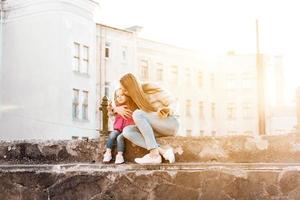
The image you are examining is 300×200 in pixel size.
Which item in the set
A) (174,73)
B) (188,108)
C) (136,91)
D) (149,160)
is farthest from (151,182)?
(188,108)

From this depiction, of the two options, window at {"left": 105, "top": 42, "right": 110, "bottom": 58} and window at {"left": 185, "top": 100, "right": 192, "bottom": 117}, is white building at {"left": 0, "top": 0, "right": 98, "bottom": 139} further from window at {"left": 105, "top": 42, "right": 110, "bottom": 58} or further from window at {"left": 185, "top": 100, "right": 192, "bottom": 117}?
window at {"left": 185, "top": 100, "right": 192, "bottom": 117}

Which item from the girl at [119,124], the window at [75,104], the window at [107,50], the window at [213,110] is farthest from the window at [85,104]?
the girl at [119,124]

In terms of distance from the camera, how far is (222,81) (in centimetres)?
5519

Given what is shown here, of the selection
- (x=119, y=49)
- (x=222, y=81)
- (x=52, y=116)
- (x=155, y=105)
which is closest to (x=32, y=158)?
(x=155, y=105)

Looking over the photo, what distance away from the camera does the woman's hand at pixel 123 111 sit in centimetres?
780

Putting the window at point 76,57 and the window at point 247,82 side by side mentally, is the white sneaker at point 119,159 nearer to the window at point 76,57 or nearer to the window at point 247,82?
the window at point 76,57

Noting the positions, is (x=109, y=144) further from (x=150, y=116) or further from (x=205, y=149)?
→ (x=205, y=149)

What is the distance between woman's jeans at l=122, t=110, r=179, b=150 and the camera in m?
7.43

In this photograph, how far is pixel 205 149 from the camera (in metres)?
7.85

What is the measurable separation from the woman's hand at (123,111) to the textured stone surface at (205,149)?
0.35 m

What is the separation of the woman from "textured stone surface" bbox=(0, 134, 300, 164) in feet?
0.69

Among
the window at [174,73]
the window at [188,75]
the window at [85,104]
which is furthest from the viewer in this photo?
the window at [188,75]

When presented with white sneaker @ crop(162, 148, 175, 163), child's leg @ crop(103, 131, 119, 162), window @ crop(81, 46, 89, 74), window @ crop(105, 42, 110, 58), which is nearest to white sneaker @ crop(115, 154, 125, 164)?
child's leg @ crop(103, 131, 119, 162)

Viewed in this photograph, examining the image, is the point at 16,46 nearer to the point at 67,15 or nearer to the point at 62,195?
the point at 67,15
